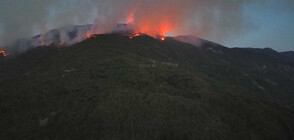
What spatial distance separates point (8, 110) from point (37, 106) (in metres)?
6.66

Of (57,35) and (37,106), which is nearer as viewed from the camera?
(37,106)

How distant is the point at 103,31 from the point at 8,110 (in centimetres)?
12509

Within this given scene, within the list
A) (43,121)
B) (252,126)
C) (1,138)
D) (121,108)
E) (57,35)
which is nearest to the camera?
(1,138)

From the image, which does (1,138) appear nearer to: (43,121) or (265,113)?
(43,121)

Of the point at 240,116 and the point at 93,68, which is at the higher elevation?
the point at 93,68

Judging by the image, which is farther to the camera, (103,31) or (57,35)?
(57,35)

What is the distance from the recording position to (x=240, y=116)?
46.9 m

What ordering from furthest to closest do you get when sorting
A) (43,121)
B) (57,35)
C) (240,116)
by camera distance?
1. (57,35)
2. (240,116)
3. (43,121)

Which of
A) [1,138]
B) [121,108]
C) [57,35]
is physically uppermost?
[57,35]

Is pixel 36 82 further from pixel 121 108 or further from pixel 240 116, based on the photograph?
pixel 240 116

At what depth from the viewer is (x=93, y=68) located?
217 feet

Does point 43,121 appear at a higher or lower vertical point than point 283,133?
higher

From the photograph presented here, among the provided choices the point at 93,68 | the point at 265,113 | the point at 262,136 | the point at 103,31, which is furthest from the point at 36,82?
the point at 103,31

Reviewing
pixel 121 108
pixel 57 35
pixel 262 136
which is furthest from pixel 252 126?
pixel 57 35
